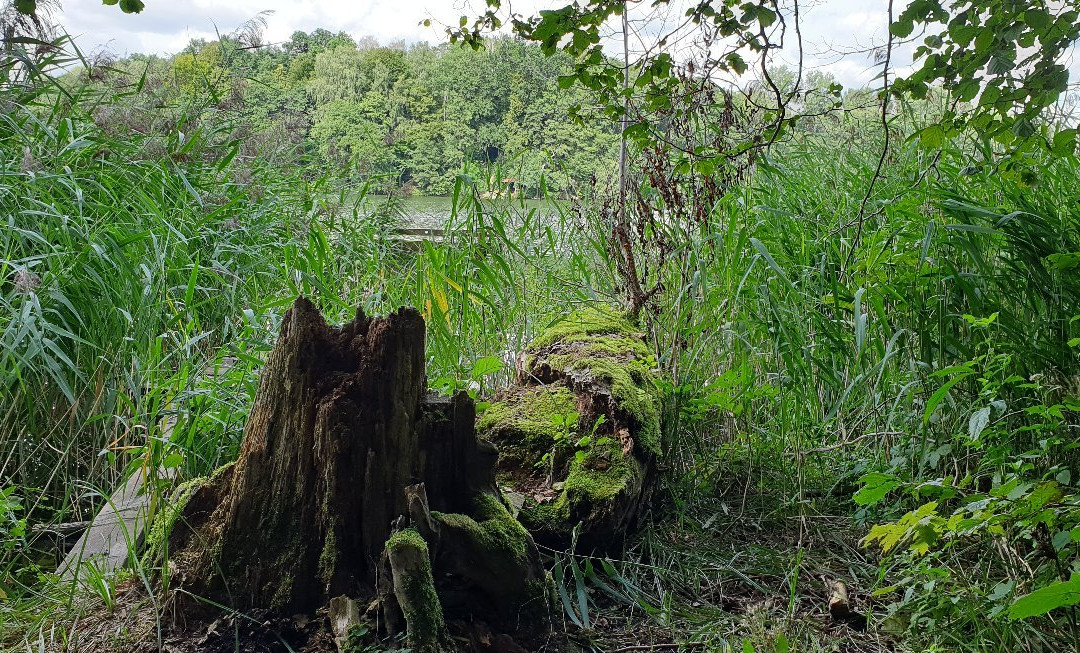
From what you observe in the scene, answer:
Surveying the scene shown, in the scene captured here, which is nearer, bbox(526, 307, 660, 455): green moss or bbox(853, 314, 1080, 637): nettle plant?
bbox(853, 314, 1080, 637): nettle plant

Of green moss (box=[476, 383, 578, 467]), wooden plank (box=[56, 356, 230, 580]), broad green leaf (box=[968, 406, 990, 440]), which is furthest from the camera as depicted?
green moss (box=[476, 383, 578, 467])

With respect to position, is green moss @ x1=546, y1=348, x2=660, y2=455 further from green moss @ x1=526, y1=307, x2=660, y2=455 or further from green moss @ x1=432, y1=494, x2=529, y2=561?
green moss @ x1=432, y1=494, x2=529, y2=561

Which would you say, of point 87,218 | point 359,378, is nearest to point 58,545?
point 87,218

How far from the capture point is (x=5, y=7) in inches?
152

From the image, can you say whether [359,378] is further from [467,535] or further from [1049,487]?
[1049,487]

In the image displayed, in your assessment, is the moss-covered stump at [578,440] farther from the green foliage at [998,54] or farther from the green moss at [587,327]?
the green foliage at [998,54]

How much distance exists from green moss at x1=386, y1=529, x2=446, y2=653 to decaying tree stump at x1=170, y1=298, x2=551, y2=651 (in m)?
0.09

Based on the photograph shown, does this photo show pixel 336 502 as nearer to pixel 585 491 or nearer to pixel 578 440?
pixel 585 491

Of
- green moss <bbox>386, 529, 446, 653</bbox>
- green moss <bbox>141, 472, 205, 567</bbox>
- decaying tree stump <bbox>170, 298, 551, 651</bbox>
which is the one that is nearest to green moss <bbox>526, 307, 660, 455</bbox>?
decaying tree stump <bbox>170, 298, 551, 651</bbox>

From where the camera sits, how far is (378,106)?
20859 mm

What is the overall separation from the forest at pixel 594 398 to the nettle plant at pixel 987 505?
0.6 inches

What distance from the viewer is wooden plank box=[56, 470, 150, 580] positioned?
2.41 m

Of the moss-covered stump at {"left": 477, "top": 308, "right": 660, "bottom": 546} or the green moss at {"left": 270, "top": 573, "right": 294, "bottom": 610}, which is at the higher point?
the moss-covered stump at {"left": 477, "top": 308, "right": 660, "bottom": 546}

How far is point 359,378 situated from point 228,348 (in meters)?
1.45
